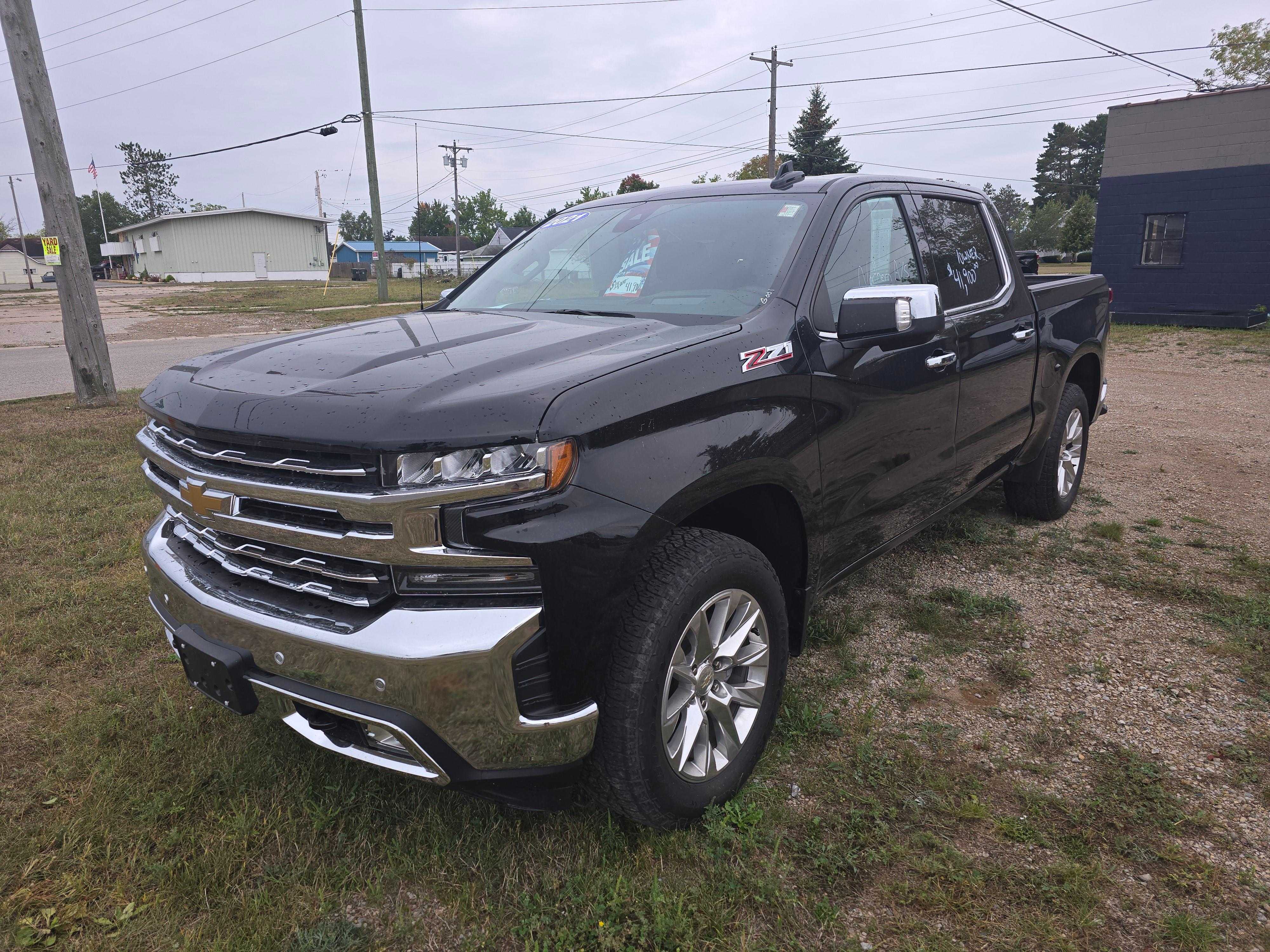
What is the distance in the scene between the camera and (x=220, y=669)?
2.14 metres

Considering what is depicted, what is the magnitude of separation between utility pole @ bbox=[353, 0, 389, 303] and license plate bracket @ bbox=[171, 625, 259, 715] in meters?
23.4

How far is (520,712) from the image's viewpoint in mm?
1926

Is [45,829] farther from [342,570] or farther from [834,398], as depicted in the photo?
[834,398]

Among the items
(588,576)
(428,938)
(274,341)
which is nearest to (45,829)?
(428,938)

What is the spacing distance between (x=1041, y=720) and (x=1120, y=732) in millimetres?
254

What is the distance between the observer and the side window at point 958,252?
3.58 meters

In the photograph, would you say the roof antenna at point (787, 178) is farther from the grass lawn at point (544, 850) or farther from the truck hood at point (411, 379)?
the grass lawn at point (544, 850)

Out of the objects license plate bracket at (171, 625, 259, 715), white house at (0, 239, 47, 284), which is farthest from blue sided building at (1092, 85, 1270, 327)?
white house at (0, 239, 47, 284)

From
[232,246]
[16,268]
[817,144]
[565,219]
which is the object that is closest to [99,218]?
[16,268]

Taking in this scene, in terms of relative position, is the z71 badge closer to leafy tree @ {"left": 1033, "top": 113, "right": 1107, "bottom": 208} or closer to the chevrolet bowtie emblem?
the chevrolet bowtie emblem

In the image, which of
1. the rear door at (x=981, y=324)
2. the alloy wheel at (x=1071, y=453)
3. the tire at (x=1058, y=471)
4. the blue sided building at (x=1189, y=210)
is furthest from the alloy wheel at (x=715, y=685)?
the blue sided building at (x=1189, y=210)

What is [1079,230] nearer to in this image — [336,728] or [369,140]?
[369,140]

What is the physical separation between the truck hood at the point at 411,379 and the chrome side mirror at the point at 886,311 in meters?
0.44

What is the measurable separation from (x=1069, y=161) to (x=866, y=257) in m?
106
